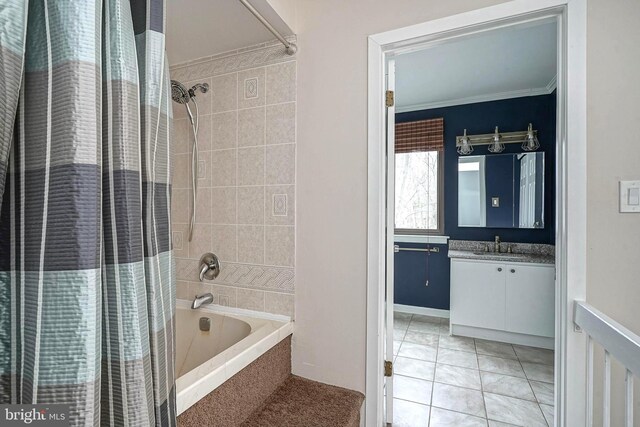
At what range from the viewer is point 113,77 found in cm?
56

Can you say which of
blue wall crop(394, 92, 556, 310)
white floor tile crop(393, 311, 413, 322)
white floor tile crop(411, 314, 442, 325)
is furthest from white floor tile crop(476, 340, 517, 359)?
white floor tile crop(393, 311, 413, 322)

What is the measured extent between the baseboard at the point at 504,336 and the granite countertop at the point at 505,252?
28.0 inches

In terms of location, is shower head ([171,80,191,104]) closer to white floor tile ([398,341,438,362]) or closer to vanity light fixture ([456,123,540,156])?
white floor tile ([398,341,438,362])

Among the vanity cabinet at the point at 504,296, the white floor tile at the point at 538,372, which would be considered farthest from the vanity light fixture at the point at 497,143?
the white floor tile at the point at 538,372

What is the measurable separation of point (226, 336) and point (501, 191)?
10.2ft

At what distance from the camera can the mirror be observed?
312 centimetres

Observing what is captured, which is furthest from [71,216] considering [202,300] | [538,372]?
[538,372]

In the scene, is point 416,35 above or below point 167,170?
above

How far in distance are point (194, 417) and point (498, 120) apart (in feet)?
12.1

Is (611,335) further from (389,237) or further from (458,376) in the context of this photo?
(458,376)

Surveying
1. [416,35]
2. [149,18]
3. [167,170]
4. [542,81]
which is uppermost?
[542,81]

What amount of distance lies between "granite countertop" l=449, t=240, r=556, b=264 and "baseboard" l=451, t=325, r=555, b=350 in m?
0.71

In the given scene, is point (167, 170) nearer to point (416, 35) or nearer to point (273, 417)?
point (273, 417)

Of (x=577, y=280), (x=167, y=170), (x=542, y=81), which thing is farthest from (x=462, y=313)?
(x=167, y=170)
